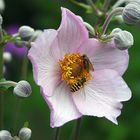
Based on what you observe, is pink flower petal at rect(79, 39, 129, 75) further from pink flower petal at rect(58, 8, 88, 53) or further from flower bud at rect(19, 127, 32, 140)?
flower bud at rect(19, 127, 32, 140)

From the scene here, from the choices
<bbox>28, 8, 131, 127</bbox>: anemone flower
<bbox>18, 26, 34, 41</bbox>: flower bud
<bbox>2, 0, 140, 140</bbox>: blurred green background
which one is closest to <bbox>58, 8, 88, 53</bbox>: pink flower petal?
<bbox>28, 8, 131, 127</bbox>: anemone flower

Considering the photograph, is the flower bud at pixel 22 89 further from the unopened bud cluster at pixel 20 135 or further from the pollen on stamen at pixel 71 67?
the pollen on stamen at pixel 71 67

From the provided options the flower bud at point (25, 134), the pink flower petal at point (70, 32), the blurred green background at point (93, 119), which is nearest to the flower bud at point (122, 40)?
the pink flower petal at point (70, 32)

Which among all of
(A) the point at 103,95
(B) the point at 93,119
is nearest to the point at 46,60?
(A) the point at 103,95

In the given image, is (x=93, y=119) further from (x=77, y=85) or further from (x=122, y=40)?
(x=122, y=40)

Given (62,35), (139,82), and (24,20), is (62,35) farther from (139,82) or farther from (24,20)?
(24,20)

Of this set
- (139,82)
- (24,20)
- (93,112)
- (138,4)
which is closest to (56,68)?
(93,112)
